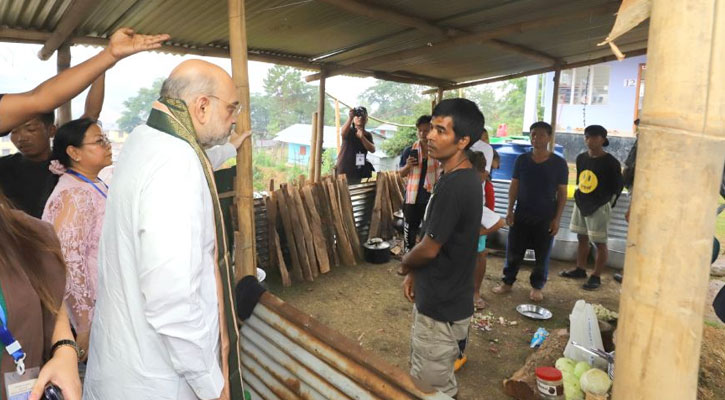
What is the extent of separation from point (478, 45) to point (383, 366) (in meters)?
6.10

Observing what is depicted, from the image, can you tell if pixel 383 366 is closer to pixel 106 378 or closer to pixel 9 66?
pixel 106 378

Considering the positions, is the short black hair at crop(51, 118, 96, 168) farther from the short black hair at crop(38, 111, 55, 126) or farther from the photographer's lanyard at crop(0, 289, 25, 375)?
the photographer's lanyard at crop(0, 289, 25, 375)

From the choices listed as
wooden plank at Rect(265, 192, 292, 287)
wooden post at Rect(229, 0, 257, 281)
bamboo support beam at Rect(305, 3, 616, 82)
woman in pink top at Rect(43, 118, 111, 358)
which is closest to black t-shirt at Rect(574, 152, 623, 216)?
bamboo support beam at Rect(305, 3, 616, 82)

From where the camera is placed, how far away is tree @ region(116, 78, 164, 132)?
28.6m

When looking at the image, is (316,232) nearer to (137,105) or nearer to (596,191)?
(596,191)

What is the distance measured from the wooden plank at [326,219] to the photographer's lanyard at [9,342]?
5.41 m

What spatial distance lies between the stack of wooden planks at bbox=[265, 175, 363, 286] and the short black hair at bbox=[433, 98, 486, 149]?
401 centimetres

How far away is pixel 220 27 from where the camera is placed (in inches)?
206

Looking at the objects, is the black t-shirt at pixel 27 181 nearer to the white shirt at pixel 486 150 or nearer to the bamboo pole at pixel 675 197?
the bamboo pole at pixel 675 197

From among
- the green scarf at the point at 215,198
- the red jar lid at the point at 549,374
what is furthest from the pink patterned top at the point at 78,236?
the red jar lid at the point at 549,374


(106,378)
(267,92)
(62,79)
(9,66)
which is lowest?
(106,378)

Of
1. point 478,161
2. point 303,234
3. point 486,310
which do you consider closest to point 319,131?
point 303,234

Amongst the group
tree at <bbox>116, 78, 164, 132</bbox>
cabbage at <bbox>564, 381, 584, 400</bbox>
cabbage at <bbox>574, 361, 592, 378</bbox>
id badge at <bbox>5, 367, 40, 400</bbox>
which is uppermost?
tree at <bbox>116, 78, 164, 132</bbox>

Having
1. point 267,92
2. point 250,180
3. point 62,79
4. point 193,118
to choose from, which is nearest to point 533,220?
point 250,180
